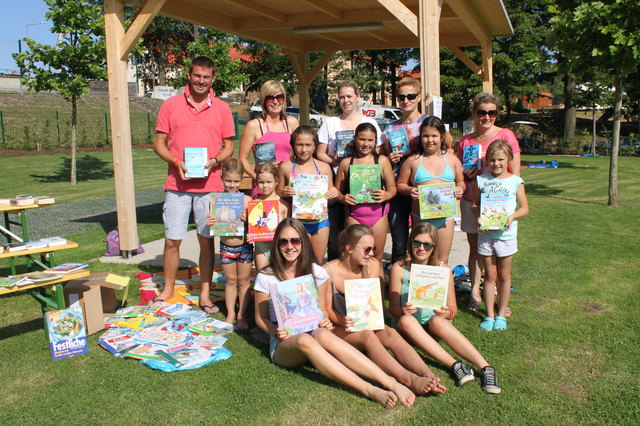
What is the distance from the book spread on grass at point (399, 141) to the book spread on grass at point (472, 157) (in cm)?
53

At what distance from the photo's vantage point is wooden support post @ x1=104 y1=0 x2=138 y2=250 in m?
6.81

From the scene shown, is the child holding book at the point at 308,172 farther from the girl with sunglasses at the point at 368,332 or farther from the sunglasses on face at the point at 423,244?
the sunglasses on face at the point at 423,244

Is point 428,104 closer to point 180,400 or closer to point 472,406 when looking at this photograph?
point 472,406

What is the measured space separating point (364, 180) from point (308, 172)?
1.53 feet

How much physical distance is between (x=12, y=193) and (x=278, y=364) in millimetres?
11771

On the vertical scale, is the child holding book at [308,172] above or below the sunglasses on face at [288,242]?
above

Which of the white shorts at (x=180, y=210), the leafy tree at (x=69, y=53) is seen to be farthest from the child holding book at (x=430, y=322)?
the leafy tree at (x=69, y=53)

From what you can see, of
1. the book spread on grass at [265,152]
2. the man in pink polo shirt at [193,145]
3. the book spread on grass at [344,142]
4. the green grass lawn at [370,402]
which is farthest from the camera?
the man in pink polo shirt at [193,145]

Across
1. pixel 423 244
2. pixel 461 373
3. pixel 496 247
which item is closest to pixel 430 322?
pixel 461 373

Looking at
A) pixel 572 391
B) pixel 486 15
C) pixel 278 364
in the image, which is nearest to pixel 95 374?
pixel 278 364

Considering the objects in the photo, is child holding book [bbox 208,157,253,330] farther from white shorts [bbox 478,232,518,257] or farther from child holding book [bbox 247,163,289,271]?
white shorts [bbox 478,232,518,257]

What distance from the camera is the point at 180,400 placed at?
3439 millimetres

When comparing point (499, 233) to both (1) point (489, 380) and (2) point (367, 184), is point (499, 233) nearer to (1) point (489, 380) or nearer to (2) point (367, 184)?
(2) point (367, 184)

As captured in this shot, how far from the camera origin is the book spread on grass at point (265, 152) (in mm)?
4844
